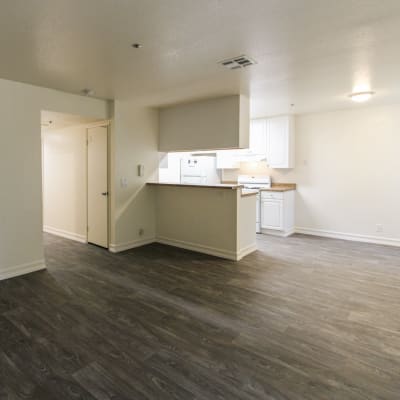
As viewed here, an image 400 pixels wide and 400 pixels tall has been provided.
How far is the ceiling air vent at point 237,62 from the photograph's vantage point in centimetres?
296

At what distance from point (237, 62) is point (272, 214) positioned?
3.68m

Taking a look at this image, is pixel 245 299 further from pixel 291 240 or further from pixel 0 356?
pixel 291 240

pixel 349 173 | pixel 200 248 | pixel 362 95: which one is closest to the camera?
pixel 362 95

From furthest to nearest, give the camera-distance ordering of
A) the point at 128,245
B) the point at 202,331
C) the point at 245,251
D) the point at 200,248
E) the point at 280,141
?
1. the point at 280,141
2. the point at 128,245
3. the point at 200,248
4. the point at 245,251
5. the point at 202,331

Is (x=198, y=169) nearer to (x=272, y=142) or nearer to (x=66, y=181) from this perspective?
(x=272, y=142)

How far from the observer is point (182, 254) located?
4828mm

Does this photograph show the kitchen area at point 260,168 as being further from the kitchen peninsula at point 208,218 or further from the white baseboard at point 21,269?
the white baseboard at point 21,269

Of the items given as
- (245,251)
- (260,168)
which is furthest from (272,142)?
(245,251)

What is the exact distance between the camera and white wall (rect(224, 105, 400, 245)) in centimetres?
534

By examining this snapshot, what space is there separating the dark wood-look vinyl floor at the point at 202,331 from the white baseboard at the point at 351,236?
1189 millimetres

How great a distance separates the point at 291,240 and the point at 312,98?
2.59 metres

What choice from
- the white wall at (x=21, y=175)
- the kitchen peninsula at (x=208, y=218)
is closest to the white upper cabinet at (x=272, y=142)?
the kitchen peninsula at (x=208, y=218)

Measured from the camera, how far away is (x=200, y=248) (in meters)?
4.98

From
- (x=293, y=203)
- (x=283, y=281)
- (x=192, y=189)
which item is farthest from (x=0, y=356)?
(x=293, y=203)
